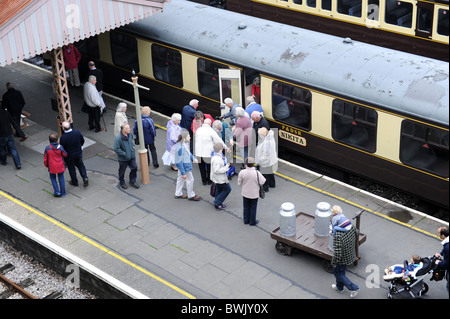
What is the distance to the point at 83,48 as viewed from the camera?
2206 cm

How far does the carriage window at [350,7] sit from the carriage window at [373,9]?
18.3 inches

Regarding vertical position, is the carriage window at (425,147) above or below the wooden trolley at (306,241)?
above

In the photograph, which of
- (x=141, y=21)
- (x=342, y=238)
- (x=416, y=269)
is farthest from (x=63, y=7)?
(x=416, y=269)

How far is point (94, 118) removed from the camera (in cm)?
1900

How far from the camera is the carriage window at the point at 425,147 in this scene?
14359 millimetres

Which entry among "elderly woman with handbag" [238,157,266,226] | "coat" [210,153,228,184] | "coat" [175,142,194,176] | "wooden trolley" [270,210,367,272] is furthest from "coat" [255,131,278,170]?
"wooden trolley" [270,210,367,272]

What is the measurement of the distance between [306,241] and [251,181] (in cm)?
161

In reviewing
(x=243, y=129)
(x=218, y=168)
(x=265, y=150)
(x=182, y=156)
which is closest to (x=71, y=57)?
(x=243, y=129)

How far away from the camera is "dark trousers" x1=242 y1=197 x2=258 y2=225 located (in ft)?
48.1

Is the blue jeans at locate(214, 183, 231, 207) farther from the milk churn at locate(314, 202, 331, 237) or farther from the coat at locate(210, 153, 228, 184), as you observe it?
the milk churn at locate(314, 202, 331, 237)

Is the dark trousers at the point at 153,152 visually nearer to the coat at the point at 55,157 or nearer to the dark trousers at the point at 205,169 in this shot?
the dark trousers at the point at 205,169

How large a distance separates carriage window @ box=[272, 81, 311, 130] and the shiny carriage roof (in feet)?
0.99

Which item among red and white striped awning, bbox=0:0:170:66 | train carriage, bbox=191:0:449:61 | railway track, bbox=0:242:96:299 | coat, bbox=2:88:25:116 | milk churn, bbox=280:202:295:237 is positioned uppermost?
red and white striped awning, bbox=0:0:170:66

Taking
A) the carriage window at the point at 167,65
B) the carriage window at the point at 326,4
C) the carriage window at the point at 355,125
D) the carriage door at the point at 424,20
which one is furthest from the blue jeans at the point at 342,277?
the carriage window at the point at 326,4
